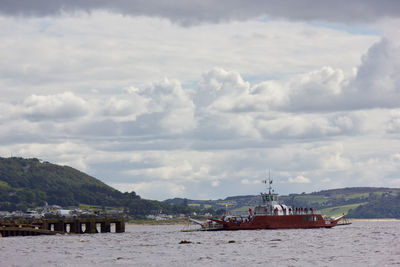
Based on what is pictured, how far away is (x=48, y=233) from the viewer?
159375 millimetres

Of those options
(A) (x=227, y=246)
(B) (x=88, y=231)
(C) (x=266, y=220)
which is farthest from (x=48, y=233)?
(A) (x=227, y=246)

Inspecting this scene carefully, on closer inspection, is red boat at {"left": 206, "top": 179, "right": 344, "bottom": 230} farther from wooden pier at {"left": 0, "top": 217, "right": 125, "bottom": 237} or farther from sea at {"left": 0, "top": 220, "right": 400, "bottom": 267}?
sea at {"left": 0, "top": 220, "right": 400, "bottom": 267}

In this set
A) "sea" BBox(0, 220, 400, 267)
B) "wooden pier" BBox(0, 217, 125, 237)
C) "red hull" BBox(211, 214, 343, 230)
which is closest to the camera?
"sea" BBox(0, 220, 400, 267)

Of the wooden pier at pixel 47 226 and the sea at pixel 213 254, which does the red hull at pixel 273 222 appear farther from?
the wooden pier at pixel 47 226

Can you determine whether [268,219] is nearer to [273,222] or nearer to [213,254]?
[273,222]

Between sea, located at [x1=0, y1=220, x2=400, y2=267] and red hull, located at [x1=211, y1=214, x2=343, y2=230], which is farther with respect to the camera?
red hull, located at [x1=211, y1=214, x2=343, y2=230]

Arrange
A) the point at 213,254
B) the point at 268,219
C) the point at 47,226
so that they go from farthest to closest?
the point at 47,226
the point at 268,219
the point at 213,254

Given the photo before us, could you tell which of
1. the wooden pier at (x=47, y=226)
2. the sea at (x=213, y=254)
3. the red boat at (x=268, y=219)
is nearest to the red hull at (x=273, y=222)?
the red boat at (x=268, y=219)

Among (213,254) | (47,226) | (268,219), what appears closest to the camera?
(213,254)

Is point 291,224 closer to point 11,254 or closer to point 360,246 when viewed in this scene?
point 360,246

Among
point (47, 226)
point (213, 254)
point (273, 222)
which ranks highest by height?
point (273, 222)

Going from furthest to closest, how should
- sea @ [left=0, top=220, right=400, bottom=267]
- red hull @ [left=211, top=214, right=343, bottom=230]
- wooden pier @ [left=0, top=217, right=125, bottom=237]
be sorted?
wooden pier @ [left=0, top=217, right=125, bottom=237]
red hull @ [left=211, top=214, right=343, bottom=230]
sea @ [left=0, top=220, right=400, bottom=267]

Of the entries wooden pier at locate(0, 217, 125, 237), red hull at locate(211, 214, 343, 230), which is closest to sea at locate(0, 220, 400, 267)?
red hull at locate(211, 214, 343, 230)

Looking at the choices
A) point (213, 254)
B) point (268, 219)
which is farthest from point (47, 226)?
Answer: point (213, 254)
